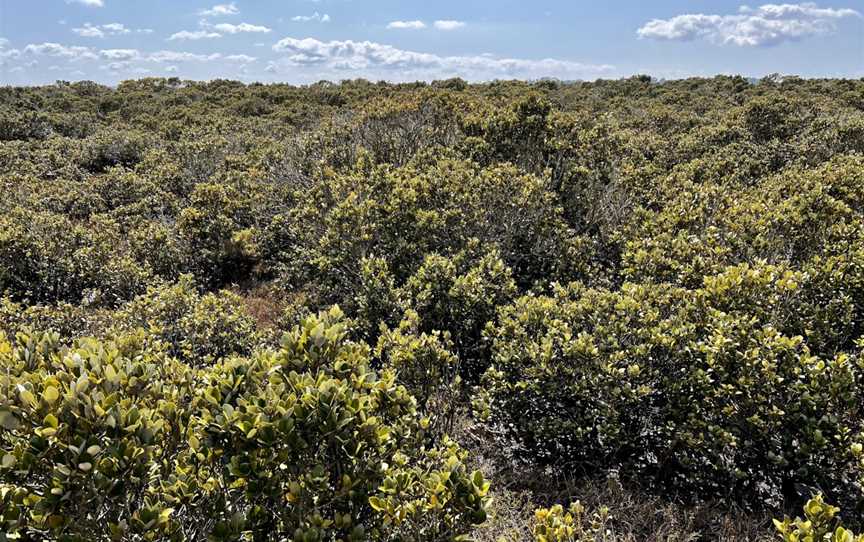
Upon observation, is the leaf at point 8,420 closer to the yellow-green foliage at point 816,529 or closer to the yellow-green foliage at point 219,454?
the yellow-green foliage at point 219,454

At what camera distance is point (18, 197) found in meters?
10.2

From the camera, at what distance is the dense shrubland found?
230 centimetres

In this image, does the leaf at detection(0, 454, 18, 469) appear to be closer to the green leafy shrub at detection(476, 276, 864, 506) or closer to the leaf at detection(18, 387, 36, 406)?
the leaf at detection(18, 387, 36, 406)

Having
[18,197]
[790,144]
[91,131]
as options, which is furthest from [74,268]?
[91,131]

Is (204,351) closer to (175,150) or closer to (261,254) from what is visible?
(261,254)

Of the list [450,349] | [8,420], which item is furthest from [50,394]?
[450,349]

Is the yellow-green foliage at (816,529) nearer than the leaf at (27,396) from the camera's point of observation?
No

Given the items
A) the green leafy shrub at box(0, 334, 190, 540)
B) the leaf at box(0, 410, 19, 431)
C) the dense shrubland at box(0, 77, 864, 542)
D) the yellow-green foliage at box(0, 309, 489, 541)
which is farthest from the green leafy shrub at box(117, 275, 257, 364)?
the leaf at box(0, 410, 19, 431)

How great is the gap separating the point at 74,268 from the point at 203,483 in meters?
6.68

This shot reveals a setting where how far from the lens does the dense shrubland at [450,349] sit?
2.30 m

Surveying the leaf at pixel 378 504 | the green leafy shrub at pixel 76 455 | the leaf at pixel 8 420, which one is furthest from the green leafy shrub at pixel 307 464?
the leaf at pixel 8 420

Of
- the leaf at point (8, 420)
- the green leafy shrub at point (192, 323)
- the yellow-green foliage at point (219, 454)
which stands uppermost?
the leaf at point (8, 420)

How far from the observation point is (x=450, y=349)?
5.75 m

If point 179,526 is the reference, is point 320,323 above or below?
above
